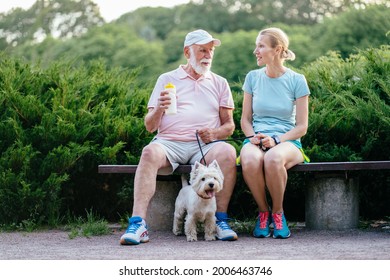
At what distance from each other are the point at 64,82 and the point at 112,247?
101 inches

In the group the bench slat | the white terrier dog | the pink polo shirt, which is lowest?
the white terrier dog

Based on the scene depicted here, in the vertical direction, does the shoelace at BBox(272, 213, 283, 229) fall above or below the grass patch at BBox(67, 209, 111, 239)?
above

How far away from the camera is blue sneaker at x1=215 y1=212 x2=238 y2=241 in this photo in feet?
19.1

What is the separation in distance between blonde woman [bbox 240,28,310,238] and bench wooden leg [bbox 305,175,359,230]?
367 millimetres

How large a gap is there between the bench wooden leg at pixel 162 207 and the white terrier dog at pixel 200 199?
1.08 ft

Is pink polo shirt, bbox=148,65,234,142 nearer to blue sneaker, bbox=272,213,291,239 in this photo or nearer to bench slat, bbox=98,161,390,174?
bench slat, bbox=98,161,390,174

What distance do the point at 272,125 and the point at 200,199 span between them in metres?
0.91

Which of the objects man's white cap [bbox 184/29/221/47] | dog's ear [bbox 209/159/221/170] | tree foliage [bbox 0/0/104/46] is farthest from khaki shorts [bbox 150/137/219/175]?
tree foliage [bbox 0/0/104/46]

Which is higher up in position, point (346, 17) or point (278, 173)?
point (346, 17)

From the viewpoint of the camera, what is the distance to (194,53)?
6199mm

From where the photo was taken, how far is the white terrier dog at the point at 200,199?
5641 millimetres

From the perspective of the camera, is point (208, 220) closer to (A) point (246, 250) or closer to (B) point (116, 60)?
(A) point (246, 250)

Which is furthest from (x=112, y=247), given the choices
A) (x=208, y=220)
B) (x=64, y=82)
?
(x=64, y=82)

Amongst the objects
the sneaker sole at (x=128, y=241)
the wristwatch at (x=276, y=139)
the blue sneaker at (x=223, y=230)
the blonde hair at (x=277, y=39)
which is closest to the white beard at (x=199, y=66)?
the blonde hair at (x=277, y=39)
